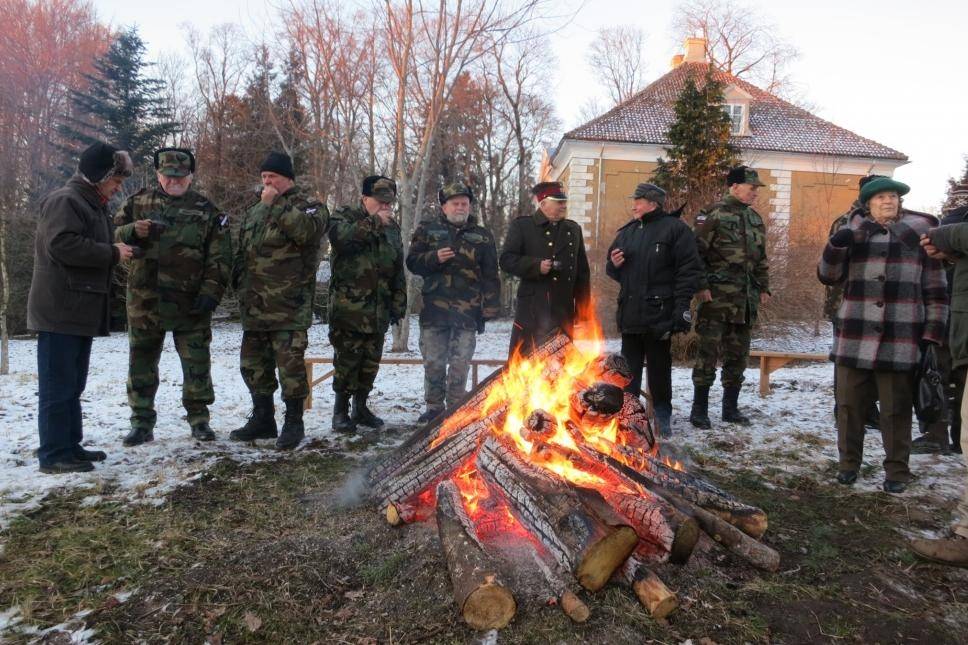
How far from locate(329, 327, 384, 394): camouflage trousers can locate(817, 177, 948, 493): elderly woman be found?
379 centimetres

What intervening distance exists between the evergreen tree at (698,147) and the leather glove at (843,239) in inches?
400

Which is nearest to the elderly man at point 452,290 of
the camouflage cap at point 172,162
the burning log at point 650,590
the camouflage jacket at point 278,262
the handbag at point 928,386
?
the camouflage jacket at point 278,262

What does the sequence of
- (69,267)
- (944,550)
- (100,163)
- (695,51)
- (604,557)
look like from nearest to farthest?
(604,557)
(944,550)
(69,267)
(100,163)
(695,51)

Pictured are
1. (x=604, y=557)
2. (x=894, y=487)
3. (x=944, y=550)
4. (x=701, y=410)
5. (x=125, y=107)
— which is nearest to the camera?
(x=604, y=557)

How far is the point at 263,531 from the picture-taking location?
3100mm

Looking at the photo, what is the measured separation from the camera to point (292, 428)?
4.79 meters

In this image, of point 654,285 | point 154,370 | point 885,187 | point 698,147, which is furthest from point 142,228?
point 698,147

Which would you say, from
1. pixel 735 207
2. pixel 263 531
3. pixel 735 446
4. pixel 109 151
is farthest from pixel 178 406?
pixel 735 207

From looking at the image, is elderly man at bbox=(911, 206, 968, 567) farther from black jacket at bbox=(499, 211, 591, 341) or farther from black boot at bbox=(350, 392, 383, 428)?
black boot at bbox=(350, 392, 383, 428)

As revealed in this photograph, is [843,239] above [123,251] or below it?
above

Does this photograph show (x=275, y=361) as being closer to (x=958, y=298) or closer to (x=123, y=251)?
(x=123, y=251)

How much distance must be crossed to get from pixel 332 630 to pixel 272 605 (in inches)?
12.9

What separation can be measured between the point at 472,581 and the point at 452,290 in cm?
353

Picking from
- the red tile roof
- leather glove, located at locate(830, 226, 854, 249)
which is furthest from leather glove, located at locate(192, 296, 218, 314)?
the red tile roof
